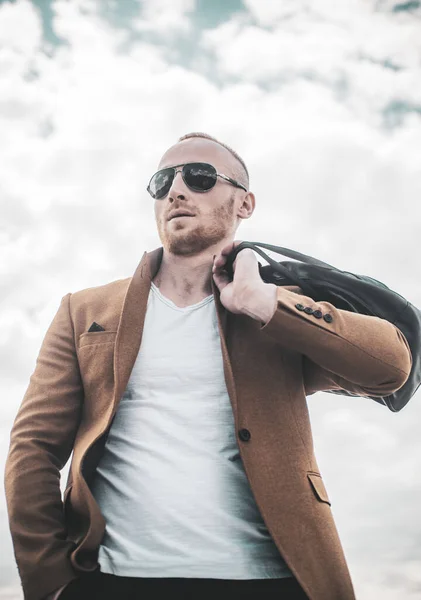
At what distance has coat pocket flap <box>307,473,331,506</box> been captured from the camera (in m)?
3.08

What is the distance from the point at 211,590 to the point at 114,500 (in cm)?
70

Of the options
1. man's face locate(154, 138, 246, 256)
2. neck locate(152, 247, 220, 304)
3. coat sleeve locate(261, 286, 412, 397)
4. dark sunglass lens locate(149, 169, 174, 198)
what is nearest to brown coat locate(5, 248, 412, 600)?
coat sleeve locate(261, 286, 412, 397)

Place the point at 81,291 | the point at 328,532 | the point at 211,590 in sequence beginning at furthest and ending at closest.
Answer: the point at 81,291, the point at 328,532, the point at 211,590

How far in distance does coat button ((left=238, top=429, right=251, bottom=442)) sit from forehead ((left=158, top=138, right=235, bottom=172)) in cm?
218

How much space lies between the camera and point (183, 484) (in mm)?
3055

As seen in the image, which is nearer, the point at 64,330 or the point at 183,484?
the point at 183,484

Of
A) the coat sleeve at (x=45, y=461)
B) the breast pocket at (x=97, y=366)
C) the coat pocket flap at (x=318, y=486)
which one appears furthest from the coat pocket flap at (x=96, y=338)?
the coat pocket flap at (x=318, y=486)

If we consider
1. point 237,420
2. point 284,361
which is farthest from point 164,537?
point 284,361

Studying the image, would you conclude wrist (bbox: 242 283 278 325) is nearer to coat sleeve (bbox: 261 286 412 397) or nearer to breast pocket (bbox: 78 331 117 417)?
coat sleeve (bbox: 261 286 412 397)

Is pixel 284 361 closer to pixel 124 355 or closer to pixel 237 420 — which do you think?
pixel 237 420

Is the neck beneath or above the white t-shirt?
above

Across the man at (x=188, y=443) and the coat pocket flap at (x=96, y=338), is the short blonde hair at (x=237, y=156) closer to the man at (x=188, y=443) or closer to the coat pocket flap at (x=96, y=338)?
the man at (x=188, y=443)

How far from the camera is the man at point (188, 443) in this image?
287cm

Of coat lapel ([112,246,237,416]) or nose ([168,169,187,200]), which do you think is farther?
nose ([168,169,187,200])
